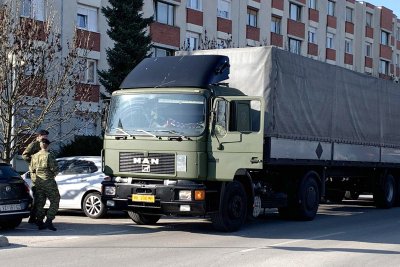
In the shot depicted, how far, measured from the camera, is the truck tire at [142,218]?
45.9 ft

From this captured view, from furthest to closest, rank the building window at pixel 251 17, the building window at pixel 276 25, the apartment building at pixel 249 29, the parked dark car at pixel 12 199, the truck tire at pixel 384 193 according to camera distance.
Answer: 1. the building window at pixel 276 25
2. the building window at pixel 251 17
3. the apartment building at pixel 249 29
4. the truck tire at pixel 384 193
5. the parked dark car at pixel 12 199

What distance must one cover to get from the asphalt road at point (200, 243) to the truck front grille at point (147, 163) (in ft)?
3.97

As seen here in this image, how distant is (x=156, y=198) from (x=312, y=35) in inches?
1494

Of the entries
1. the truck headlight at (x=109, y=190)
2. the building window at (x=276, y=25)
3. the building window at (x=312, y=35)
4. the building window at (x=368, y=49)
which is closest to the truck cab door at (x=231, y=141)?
the truck headlight at (x=109, y=190)

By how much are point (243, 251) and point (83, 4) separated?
908 inches

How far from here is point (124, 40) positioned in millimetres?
27625

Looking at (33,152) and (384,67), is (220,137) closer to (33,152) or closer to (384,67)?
(33,152)

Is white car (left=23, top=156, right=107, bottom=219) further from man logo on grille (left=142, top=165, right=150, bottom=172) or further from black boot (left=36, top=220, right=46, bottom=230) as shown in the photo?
man logo on grille (left=142, top=165, right=150, bottom=172)

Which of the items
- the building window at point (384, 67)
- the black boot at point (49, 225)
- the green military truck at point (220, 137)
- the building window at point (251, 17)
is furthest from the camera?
the building window at point (384, 67)

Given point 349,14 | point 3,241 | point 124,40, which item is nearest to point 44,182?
point 3,241

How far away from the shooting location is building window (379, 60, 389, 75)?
58.9m

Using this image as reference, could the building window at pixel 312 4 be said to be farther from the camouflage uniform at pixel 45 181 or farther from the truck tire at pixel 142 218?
the camouflage uniform at pixel 45 181

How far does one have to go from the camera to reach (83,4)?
31.2m

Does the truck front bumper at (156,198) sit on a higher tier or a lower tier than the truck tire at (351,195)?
higher
